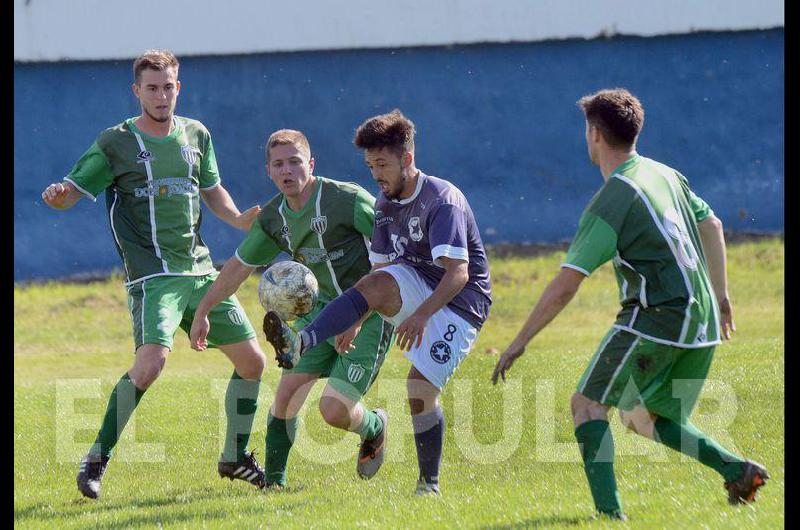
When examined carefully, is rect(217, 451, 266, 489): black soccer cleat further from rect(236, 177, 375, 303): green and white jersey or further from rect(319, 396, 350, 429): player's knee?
rect(236, 177, 375, 303): green and white jersey

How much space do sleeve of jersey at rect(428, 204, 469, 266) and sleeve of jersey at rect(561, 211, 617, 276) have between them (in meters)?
1.09

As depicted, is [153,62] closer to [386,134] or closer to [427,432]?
[386,134]

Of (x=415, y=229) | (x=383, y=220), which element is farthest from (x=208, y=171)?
(x=415, y=229)

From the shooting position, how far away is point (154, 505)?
7.26 meters

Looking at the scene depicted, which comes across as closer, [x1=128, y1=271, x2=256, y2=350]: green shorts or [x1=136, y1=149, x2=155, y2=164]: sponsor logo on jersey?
[x1=128, y1=271, x2=256, y2=350]: green shorts

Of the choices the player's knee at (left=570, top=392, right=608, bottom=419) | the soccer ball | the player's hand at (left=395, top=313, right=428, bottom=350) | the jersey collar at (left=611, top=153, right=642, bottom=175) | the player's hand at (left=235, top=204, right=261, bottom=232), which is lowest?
the player's knee at (left=570, top=392, right=608, bottom=419)

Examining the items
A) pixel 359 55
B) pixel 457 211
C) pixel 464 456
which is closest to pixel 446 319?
pixel 457 211

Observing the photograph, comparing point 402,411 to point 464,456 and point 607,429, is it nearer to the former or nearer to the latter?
point 464,456

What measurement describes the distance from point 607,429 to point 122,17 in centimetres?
1395

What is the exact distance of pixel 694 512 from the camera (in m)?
5.93

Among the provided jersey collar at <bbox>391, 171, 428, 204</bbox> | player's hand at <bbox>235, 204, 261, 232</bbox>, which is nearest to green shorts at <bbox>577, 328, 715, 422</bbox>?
jersey collar at <bbox>391, 171, 428, 204</bbox>

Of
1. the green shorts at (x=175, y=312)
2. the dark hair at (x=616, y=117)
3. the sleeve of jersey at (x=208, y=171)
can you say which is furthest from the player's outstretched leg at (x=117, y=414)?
the dark hair at (x=616, y=117)

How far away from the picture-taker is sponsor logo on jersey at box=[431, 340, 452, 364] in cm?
691

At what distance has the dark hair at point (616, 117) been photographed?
5.93 m
